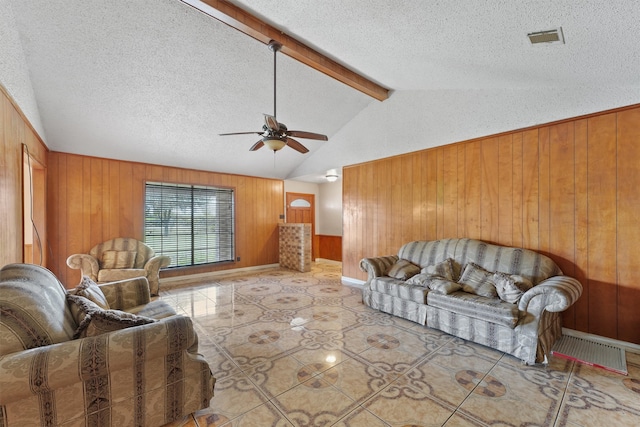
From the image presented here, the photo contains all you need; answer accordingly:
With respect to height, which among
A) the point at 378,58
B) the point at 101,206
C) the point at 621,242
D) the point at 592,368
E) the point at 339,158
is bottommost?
the point at 592,368

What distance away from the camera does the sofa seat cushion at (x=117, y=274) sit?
419cm

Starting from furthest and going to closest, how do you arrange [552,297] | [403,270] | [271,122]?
1. [403,270]
2. [271,122]
3. [552,297]

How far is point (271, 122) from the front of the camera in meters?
2.74

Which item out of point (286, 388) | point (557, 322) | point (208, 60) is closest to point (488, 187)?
point (557, 322)

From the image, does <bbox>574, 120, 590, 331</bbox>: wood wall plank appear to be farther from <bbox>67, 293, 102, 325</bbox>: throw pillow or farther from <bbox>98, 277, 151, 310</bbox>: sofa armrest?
<bbox>98, 277, 151, 310</bbox>: sofa armrest

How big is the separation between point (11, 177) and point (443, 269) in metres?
4.61

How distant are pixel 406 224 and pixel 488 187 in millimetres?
1296

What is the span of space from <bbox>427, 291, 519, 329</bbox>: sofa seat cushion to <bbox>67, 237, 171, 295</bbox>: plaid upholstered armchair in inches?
168

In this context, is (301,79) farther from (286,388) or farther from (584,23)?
(286,388)

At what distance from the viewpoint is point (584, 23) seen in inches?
70.0

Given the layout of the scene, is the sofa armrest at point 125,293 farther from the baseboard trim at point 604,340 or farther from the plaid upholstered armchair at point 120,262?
the baseboard trim at point 604,340

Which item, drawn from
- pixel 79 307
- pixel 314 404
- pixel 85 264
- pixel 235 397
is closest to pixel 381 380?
pixel 314 404

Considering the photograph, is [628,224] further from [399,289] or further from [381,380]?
[381,380]

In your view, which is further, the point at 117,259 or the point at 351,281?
the point at 351,281
